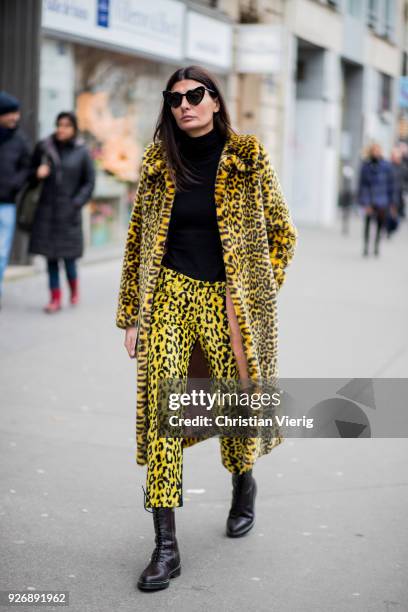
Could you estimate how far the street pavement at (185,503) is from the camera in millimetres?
3852

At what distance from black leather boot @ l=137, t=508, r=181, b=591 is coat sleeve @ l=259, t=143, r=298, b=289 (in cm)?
102

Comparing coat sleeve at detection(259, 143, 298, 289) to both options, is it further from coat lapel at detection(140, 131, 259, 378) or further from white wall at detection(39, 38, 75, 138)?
white wall at detection(39, 38, 75, 138)

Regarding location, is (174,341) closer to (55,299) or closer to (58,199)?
(55,299)

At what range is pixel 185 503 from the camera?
15.9 feet

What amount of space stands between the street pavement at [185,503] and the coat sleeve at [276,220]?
3.69 feet

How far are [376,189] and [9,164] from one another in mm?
8717

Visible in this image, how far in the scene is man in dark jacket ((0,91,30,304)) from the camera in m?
9.30

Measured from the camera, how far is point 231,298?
13.0 feet

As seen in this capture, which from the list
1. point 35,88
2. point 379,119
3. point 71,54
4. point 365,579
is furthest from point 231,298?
point 379,119

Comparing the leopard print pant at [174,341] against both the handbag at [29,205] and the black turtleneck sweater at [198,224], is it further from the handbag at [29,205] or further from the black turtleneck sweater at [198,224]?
the handbag at [29,205]

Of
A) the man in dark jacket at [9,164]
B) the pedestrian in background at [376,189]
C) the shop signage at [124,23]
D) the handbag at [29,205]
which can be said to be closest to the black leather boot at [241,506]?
the man in dark jacket at [9,164]

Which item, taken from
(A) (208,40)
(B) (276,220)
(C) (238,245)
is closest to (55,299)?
(B) (276,220)

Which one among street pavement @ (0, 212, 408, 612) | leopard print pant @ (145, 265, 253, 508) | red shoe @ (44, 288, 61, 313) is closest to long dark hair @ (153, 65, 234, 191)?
leopard print pant @ (145, 265, 253, 508)

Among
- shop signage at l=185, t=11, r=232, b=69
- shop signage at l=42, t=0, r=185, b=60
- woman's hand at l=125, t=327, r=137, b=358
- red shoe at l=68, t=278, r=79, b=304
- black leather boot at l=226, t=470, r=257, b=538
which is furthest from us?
shop signage at l=185, t=11, r=232, b=69
